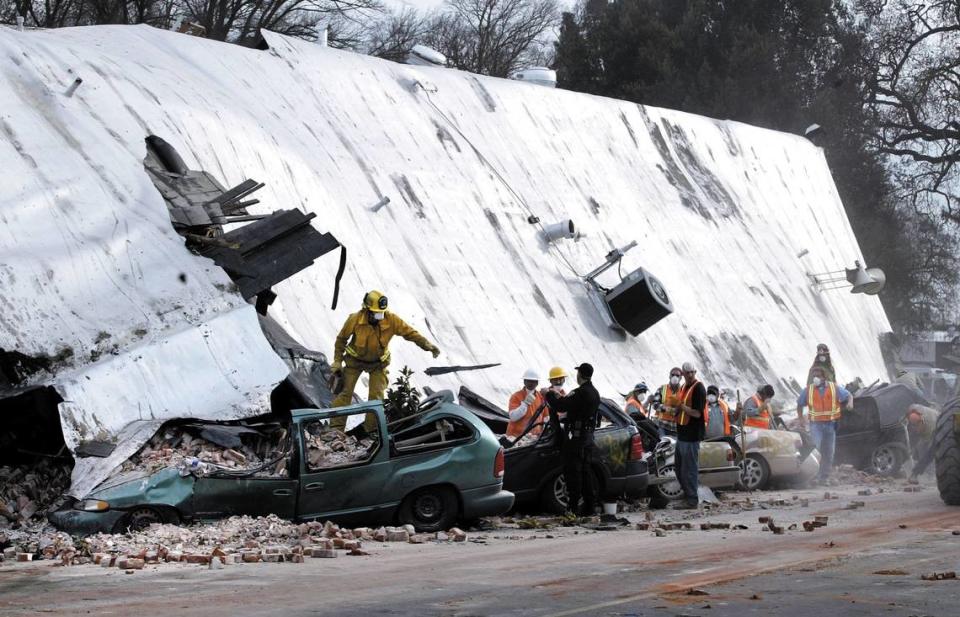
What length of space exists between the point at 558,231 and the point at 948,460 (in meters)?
10.1

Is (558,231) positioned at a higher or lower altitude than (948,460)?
higher

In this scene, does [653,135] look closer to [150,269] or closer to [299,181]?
[299,181]

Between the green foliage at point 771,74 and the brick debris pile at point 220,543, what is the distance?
38.0m

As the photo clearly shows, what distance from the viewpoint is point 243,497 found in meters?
12.5

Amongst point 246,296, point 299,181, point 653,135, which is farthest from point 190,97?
point 653,135

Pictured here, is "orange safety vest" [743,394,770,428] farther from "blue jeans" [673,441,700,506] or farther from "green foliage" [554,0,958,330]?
"green foliage" [554,0,958,330]

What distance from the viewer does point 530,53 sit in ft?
204

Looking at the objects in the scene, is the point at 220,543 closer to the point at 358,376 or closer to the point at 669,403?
the point at 358,376

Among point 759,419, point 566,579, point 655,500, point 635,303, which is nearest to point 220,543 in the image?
point 566,579

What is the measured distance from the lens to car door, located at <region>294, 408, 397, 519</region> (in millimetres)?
12742

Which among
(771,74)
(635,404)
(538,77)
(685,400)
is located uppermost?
(771,74)

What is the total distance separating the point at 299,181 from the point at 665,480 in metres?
6.55

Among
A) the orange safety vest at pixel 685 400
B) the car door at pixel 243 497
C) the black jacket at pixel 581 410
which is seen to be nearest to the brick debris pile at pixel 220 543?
the car door at pixel 243 497

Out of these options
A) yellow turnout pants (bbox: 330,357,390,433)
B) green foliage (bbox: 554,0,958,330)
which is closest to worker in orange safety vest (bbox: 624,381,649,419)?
yellow turnout pants (bbox: 330,357,390,433)
